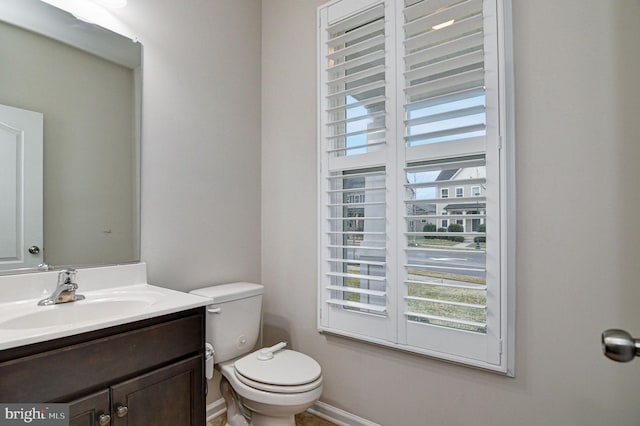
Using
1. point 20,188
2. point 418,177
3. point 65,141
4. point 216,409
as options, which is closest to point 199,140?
point 65,141

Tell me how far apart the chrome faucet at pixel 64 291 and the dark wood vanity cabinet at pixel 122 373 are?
38cm

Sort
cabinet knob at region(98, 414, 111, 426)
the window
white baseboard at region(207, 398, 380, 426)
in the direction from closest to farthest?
cabinet knob at region(98, 414, 111, 426), the window, white baseboard at region(207, 398, 380, 426)

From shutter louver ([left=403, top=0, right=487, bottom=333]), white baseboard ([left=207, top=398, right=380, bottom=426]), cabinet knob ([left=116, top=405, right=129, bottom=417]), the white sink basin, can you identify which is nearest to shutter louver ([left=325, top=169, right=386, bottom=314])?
shutter louver ([left=403, top=0, right=487, bottom=333])

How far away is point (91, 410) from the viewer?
1043mm

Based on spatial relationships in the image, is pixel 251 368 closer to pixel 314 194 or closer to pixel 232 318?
pixel 232 318

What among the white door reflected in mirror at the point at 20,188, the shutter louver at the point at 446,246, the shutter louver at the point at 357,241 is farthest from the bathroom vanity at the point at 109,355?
the shutter louver at the point at 446,246

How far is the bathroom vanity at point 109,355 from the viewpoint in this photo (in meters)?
0.94

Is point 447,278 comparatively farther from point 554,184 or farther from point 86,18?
point 86,18

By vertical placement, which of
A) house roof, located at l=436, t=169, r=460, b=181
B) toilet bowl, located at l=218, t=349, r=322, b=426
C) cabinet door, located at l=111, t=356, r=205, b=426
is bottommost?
toilet bowl, located at l=218, t=349, r=322, b=426

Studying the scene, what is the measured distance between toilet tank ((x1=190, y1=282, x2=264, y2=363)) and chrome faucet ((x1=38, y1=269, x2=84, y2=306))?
0.54 meters

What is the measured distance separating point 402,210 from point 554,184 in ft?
2.02

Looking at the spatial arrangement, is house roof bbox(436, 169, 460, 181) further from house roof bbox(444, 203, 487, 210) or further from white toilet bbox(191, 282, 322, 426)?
white toilet bbox(191, 282, 322, 426)

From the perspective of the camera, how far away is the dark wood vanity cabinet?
94 centimetres

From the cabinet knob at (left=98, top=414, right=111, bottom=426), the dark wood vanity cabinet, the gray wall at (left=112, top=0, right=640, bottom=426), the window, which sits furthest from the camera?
the window
